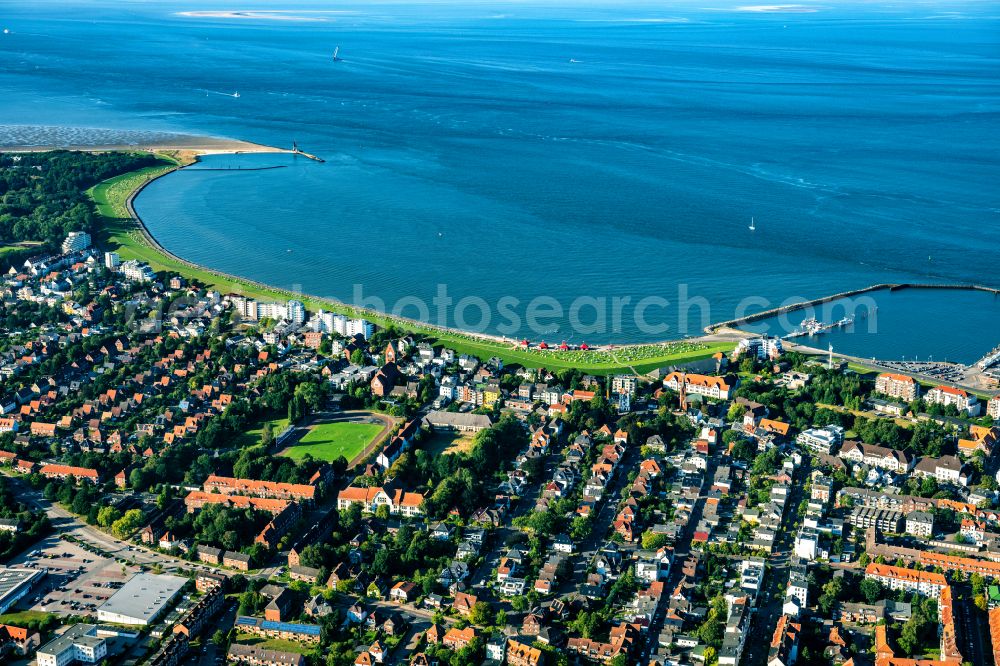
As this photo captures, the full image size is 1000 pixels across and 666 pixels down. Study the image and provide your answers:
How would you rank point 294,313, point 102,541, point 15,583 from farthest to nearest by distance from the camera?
point 294,313, point 102,541, point 15,583

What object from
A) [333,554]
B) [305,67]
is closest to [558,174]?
[333,554]

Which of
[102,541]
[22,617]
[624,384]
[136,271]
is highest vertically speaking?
[136,271]

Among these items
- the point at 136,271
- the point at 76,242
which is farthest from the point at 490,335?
the point at 76,242

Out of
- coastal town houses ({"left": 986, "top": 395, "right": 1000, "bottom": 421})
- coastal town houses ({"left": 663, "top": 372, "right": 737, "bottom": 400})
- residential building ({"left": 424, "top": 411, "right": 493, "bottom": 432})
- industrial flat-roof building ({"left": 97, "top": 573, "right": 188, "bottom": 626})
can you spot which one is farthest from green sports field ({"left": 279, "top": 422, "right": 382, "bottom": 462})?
coastal town houses ({"left": 986, "top": 395, "right": 1000, "bottom": 421})

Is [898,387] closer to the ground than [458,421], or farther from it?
farther from it

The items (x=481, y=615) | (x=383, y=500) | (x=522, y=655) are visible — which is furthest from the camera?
(x=383, y=500)

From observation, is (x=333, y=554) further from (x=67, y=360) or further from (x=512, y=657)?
(x=67, y=360)

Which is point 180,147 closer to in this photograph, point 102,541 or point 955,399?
point 102,541

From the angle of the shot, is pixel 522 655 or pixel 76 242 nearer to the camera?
pixel 522 655
